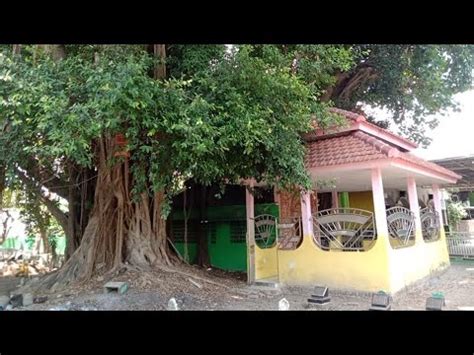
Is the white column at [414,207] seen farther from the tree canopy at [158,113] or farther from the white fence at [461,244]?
the white fence at [461,244]

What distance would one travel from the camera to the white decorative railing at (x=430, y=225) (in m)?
6.84

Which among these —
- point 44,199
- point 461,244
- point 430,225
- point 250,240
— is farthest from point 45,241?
point 461,244

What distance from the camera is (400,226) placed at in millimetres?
5766

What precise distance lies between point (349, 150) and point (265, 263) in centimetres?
211

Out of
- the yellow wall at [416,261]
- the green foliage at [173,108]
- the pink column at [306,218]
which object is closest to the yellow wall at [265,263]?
the pink column at [306,218]

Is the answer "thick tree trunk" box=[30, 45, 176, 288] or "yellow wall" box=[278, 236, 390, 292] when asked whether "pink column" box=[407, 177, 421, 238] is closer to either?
"yellow wall" box=[278, 236, 390, 292]

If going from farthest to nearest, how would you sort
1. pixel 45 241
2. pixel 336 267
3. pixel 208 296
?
pixel 45 241 < pixel 336 267 < pixel 208 296

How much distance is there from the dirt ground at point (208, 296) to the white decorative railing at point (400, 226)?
61 cm

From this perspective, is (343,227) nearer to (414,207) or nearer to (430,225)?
(414,207)
